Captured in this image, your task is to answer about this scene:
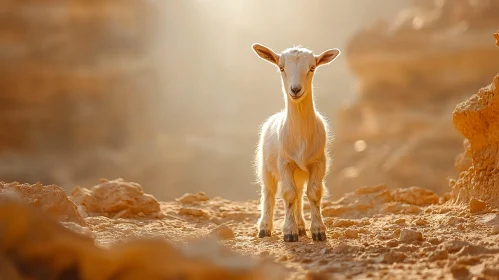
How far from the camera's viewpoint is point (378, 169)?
65.7 feet

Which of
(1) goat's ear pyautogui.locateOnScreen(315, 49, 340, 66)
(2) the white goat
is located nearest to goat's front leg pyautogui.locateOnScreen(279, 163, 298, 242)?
(2) the white goat

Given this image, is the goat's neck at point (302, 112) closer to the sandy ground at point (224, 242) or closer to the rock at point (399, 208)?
the sandy ground at point (224, 242)

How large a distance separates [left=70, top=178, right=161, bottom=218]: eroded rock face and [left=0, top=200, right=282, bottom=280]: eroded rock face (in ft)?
14.9

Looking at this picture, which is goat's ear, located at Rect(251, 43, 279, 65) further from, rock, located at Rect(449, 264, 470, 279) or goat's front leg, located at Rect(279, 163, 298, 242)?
rock, located at Rect(449, 264, 470, 279)

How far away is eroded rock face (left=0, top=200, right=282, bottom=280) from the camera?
3.06 meters

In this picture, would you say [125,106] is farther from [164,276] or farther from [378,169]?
[164,276]

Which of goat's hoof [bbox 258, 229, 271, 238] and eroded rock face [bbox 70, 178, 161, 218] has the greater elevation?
eroded rock face [bbox 70, 178, 161, 218]

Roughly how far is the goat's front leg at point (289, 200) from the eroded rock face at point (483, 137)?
2338 millimetres

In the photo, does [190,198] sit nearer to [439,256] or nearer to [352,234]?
[352,234]

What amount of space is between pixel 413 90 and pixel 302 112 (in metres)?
16.4

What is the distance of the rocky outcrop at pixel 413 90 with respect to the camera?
→ 19281 millimetres

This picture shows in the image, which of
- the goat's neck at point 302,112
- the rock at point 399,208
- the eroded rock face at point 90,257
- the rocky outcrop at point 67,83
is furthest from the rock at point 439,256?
the rocky outcrop at point 67,83

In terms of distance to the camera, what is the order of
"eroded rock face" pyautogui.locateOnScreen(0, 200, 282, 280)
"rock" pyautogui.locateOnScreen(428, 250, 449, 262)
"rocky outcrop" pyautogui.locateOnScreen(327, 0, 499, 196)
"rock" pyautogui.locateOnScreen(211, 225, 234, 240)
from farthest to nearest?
1. "rocky outcrop" pyautogui.locateOnScreen(327, 0, 499, 196)
2. "rock" pyautogui.locateOnScreen(211, 225, 234, 240)
3. "rock" pyautogui.locateOnScreen(428, 250, 449, 262)
4. "eroded rock face" pyautogui.locateOnScreen(0, 200, 282, 280)

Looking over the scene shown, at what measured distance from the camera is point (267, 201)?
7242 mm
